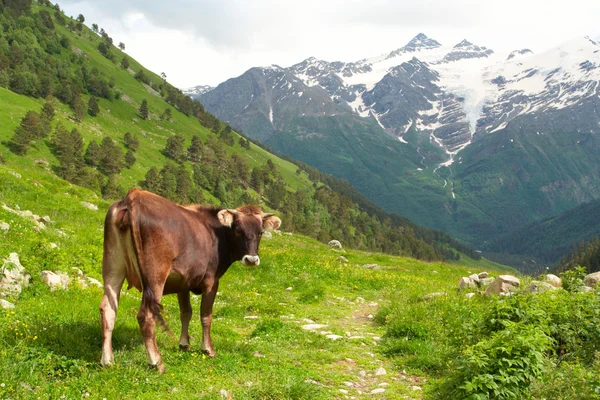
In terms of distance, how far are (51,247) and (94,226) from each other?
7356 millimetres

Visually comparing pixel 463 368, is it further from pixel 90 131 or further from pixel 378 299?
pixel 90 131

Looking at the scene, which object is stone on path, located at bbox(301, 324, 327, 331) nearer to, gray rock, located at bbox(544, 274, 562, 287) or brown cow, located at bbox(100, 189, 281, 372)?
Answer: brown cow, located at bbox(100, 189, 281, 372)

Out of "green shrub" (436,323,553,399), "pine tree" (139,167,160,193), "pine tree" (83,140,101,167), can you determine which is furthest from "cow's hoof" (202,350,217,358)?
"pine tree" (139,167,160,193)

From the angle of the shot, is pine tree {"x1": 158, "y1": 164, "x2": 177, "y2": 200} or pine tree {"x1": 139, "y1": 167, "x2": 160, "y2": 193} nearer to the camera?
pine tree {"x1": 139, "y1": 167, "x2": 160, "y2": 193}

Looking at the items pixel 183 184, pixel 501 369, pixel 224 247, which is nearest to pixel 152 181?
pixel 183 184

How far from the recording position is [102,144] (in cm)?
10731

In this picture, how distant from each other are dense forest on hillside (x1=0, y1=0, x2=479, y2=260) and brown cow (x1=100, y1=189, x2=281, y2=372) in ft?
286

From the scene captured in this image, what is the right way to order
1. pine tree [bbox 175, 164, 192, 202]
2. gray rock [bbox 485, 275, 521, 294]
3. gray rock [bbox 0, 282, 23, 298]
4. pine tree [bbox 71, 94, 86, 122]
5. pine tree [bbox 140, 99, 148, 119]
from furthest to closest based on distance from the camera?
pine tree [bbox 140, 99, 148, 119] → pine tree [bbox 71, 94, 86, 122] → pine tree [bbox 175, 164, 192, 202] → gray rock [bbox 485, 275, 521, 294] → gray rock [bbox 0, 282, 23, 298]

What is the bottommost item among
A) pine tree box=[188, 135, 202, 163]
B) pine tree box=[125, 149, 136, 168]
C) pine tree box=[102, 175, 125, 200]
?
pine tree box=[102, 175, 125, 200]

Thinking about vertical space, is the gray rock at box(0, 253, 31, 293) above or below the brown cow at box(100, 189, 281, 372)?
below

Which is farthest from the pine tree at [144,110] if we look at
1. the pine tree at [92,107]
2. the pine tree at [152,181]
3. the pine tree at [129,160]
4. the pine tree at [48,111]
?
the pine tree at [152,181]

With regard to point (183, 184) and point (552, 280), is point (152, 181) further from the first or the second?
point (552, 280)

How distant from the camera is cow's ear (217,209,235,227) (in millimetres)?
8812

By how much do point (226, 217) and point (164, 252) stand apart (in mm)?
1669
